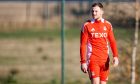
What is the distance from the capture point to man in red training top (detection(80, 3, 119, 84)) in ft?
31.3

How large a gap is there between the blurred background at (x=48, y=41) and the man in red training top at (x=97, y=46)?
9.51 feet

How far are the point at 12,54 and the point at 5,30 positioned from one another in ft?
31.9

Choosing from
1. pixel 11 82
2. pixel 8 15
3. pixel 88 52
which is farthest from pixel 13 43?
pixel 88 52

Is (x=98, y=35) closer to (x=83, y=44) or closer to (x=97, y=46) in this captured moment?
(x=97, y=46)

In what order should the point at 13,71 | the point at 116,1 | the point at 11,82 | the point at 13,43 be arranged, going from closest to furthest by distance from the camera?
1. the point at 116,1
2. the point at 11,82
3. the point at 13,71
4. the point at 13,43

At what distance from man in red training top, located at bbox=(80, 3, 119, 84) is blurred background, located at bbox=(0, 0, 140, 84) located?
114 inches

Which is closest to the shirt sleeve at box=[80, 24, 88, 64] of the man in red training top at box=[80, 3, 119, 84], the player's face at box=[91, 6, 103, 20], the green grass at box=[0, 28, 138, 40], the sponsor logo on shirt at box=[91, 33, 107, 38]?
the man in red training top at box=[80, 3, 119, 84]

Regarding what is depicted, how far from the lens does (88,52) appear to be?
9.62 metres

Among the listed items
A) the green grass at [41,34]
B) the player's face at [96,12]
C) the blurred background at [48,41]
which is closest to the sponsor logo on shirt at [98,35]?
the player's face at [96,12]

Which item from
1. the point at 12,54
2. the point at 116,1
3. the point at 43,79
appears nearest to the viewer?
the point at 116,1

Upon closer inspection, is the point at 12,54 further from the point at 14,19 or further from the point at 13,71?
the point at 14,19

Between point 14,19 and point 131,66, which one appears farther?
point 14,19

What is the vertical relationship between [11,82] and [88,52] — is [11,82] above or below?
below

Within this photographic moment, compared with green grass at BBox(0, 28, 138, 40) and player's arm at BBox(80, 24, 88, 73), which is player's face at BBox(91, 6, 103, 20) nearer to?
player's arm at BBox(80, 24, 88, 73)
